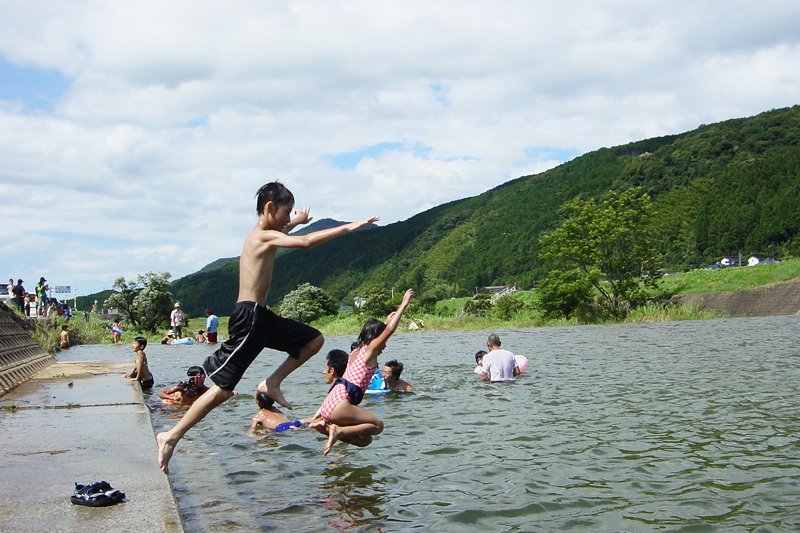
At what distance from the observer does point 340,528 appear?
6.37m

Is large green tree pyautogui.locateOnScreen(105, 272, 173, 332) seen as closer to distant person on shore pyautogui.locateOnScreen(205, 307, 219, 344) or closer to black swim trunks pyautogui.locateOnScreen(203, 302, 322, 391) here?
distant person on shore pyautogui.locateOnScreen(205, 307, 219, 344)

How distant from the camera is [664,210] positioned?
5000 inches

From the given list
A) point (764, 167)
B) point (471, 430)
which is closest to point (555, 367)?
point (471, 430)

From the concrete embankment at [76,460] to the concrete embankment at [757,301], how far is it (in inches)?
2287

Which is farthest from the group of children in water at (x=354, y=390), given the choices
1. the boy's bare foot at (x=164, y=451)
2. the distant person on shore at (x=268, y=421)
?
the distant person on shore at (x=268, y=421)

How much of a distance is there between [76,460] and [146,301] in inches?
2693

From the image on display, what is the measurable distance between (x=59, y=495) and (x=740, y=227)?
12104 cm

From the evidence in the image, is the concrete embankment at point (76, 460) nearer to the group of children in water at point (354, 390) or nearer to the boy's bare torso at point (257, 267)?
the group of children in water at point (354, 390)

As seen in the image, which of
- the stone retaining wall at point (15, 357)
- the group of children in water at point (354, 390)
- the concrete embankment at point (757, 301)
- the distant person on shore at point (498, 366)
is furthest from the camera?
the concrete embankment at point (757, 301)

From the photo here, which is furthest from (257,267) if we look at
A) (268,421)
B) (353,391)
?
(268,421)

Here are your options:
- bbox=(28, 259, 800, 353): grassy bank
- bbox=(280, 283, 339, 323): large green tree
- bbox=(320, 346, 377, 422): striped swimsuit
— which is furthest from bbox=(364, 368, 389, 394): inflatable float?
bbox=(280, 283, 339, 323): large green tree

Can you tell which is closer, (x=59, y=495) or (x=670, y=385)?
(x=59, y=495)

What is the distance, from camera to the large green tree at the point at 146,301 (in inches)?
2837

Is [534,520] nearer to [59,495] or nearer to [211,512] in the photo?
[211,512]
